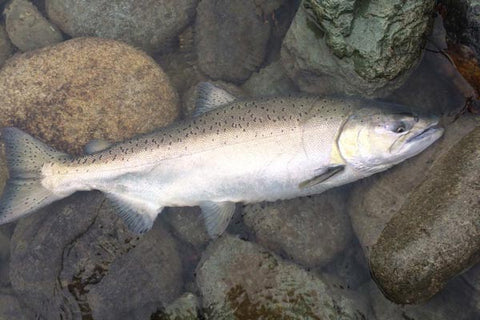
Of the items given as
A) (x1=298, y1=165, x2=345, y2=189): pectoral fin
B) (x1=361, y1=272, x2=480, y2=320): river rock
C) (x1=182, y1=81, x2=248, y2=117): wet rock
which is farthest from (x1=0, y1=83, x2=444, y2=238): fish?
(x1=361, y1=272, x2=480, y2=320): river rock

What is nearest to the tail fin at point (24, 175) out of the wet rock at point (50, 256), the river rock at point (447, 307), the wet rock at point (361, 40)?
the wet rock at point (50, 256)

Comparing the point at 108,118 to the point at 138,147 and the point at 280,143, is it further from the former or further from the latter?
the point at 280,143

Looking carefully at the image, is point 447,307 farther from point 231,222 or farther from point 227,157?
point 227,157

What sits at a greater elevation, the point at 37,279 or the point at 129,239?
the point at 129,239

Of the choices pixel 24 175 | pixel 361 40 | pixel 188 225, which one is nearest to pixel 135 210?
pixel 188 225

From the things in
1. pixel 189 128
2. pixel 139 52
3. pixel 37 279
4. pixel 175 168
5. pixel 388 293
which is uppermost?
pixel 139 52

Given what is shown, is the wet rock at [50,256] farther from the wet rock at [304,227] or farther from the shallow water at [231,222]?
the wet rock at [304,227]

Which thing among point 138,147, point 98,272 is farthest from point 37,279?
point 138,147
